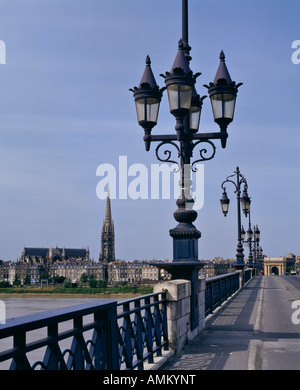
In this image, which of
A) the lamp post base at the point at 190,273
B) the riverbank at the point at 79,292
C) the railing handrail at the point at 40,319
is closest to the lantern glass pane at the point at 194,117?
the lamp post base at the point at 190,273

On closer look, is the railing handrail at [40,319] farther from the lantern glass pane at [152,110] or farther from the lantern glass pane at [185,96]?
the lantern glass pane at [152,110]

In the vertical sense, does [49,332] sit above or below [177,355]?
above

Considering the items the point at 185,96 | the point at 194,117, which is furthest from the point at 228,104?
the point at 194,117

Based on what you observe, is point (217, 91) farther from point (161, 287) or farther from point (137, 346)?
point (137, 346)

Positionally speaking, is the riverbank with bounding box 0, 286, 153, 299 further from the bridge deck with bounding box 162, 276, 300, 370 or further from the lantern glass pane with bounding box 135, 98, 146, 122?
the lantern glass pane with bounding box 135, 98, 146, 122

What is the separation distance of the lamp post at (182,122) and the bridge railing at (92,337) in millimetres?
1646

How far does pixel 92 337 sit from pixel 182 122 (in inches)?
209

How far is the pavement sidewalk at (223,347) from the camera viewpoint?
7.04m

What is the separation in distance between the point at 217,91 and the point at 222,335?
4919 mm

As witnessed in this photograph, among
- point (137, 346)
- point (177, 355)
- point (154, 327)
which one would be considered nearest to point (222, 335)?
point (177, 355)

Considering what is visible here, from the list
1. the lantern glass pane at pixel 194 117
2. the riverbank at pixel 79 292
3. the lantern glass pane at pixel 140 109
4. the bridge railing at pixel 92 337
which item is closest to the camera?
the bridge railing at pixel 92 337

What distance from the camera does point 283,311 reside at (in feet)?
47.6

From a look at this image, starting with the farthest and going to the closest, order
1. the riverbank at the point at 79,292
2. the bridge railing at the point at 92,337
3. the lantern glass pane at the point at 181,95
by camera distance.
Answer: the riverbank at the point at 79,292 < the lantern glass pane at the point at 181,95 < the bridge railing at the point at 92,337

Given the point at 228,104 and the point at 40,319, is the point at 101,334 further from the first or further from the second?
the point at 228,104
